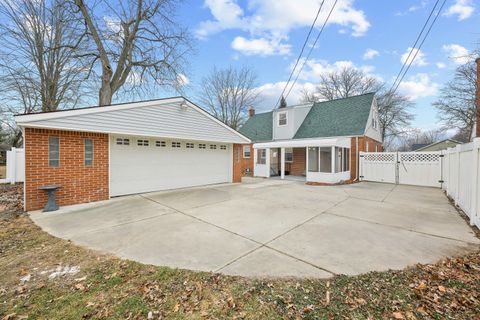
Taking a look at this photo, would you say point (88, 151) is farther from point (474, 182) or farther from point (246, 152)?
point (246, 152)

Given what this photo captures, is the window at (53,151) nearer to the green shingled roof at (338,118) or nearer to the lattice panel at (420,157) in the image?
the green shingled roof at (338,118)

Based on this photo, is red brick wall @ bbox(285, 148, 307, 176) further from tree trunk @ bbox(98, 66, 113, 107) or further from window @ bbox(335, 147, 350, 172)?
tree trunk @ bbox(98, 66, 113, 107)

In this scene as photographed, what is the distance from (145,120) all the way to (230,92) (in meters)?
20.3

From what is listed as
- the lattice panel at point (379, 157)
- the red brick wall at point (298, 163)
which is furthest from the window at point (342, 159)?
the red brick wall at point (298, 163)

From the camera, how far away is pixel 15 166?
1124cm

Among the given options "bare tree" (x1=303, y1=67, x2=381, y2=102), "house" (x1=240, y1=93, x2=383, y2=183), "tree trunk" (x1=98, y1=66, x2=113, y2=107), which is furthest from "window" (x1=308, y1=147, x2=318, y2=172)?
"bare tree" (x1=303, y1=67, x2=381, y2=102)

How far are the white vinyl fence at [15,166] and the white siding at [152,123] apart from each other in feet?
25.1

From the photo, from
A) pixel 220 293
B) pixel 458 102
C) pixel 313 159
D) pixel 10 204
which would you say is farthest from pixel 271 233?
pixel 458 102

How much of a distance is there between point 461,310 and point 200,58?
50.5ft

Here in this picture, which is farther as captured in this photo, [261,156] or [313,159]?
[261,156]

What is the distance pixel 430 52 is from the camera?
8.37 meters

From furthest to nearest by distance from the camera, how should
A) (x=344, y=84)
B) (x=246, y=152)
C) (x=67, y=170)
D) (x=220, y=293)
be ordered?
(x=344, y=84) < (x=246, y=152) < (x=67, y=170) < (x=220, y=293)

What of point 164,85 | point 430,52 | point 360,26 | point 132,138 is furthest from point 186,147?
point 430,52

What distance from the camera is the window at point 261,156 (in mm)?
15247
